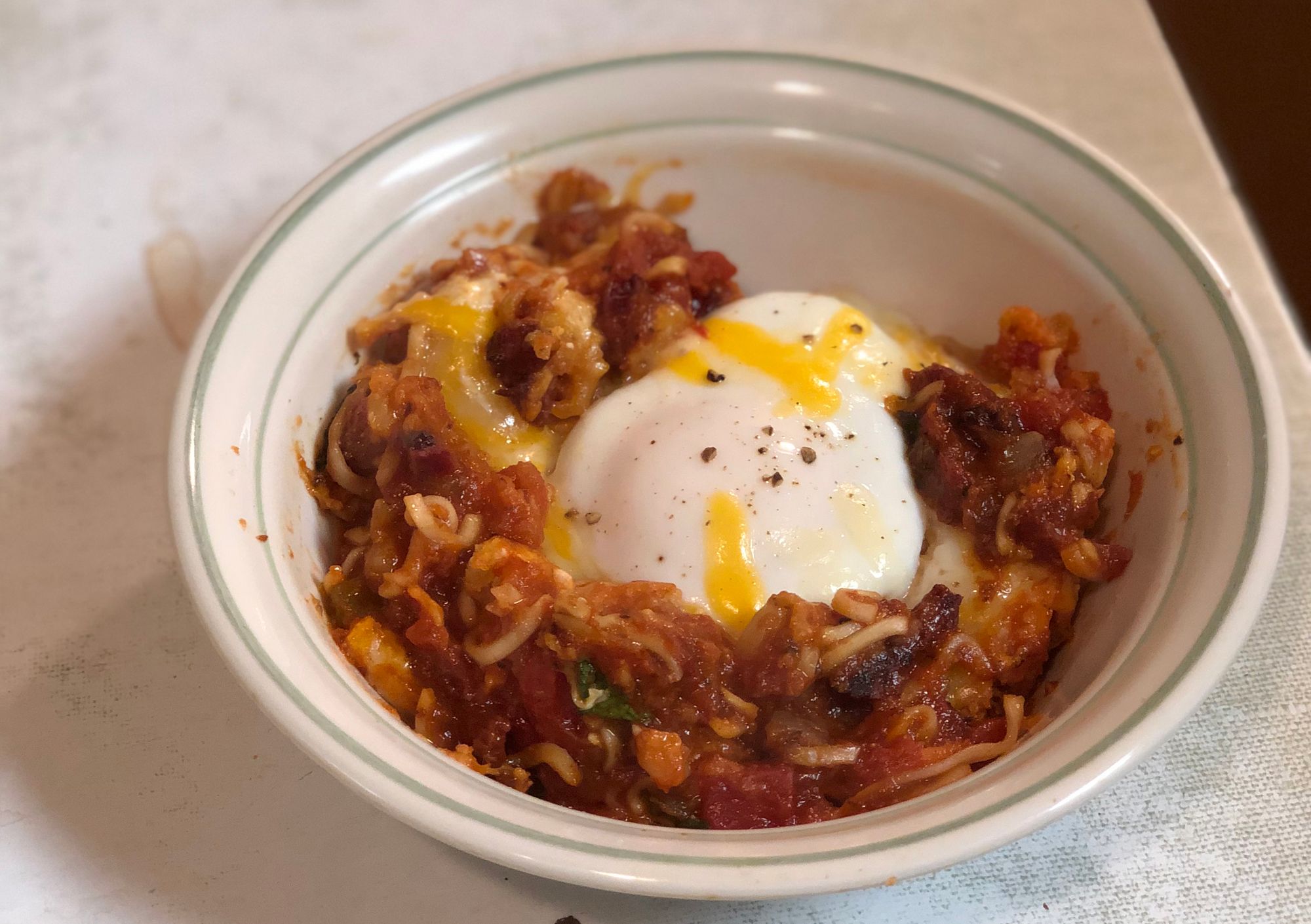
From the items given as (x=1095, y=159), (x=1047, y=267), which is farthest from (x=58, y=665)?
(x=1095, y=159)

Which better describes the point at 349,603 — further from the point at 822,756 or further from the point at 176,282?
the point at 176,282

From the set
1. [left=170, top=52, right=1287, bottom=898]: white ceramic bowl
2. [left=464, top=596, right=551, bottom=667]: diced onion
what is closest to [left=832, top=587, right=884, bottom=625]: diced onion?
[left=170, top=52, right=1287, bottom=898]: white ceramic bowl

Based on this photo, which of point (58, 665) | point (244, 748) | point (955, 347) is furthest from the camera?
point (955, 347)

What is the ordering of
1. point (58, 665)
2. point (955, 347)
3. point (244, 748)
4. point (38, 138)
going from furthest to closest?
point (38, 138), point (955, 347), point (58, 665), point (244, 748)

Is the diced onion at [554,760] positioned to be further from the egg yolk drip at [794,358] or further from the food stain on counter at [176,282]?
the food stain on counter at [176,282]

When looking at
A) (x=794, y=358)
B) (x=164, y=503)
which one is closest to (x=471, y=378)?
(x=794, y=358)

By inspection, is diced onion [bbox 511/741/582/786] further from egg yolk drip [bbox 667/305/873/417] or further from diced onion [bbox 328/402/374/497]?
egg yolk drip [bbox 667/305/873/417]

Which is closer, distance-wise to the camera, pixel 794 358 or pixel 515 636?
pixel 515 636

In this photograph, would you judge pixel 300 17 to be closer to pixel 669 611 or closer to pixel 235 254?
pixel 235 254
